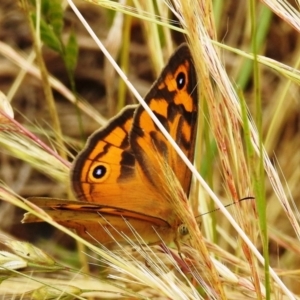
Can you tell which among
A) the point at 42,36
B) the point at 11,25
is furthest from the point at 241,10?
the point at 42,36

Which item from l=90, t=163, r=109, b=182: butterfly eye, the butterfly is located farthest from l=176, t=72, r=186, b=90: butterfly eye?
l=90, t=163, r=109, b=182: butterfly eye

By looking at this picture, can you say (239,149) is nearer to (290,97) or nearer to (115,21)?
(115,21)

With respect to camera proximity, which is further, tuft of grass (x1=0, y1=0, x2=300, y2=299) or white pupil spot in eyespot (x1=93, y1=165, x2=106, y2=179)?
white pupil spot in eyespot (x1=93, y1=165, x2=106, y2=179)

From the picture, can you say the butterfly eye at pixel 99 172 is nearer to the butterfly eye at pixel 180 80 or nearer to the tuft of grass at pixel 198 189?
the tuft of grass at pixel 198 189

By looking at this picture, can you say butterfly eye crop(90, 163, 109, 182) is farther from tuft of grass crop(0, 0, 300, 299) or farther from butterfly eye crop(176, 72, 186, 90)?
butterfly eye crop(176, 72, 186, 90)

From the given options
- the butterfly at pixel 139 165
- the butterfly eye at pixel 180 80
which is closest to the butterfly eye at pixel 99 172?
the butterfly at pixel 139 165

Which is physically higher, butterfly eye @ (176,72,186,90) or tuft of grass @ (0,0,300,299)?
butterfly eye @ (176,72,186,90)

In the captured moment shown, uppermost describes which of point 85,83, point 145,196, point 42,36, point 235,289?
point 85,83

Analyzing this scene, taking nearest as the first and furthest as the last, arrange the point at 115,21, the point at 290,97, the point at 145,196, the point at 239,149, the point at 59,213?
the point at 239,149 < the point at 59,213 < the point at 145,196 < the point at 115,21 < the point at 290,97
